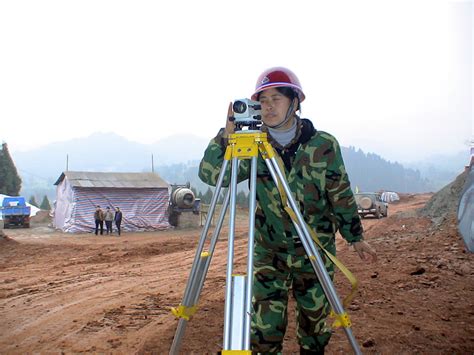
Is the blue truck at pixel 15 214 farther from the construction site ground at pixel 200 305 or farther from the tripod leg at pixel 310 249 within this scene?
the tripod leg at pixel 310 249

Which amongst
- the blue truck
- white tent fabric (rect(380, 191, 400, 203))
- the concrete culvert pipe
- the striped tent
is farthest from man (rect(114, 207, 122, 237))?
white tent fabric (rect(380, 191, 400, 203))

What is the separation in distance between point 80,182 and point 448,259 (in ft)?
58.8

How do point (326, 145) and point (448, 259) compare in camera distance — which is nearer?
point (326, 145)

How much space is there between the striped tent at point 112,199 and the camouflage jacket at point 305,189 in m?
19.5

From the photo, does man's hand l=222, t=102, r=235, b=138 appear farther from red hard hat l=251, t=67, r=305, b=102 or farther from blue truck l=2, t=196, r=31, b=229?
blue truck l=2, t=196, r=31, b=229

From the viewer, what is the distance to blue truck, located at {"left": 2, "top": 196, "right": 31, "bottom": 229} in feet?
78.3

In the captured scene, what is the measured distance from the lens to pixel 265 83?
266 cm

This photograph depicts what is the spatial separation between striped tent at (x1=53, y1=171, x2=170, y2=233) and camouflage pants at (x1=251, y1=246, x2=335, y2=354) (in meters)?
19.6

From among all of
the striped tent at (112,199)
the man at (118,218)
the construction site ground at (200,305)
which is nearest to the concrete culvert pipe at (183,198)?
the striped tent at (112,199)

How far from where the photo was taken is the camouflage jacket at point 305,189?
2.61 metres

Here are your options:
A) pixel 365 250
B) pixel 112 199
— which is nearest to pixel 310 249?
pixel 365 250

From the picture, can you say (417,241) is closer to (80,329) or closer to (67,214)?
(80,329)

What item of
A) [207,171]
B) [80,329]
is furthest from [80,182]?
[207,171]

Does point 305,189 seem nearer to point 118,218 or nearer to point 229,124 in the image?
point 229,124
